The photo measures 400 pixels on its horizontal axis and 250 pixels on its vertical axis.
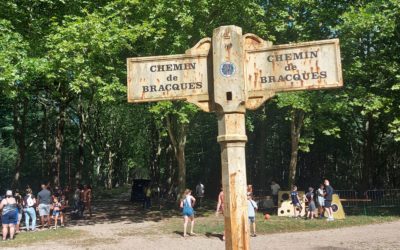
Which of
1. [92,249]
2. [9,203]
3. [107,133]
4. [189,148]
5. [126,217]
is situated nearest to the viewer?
[92,249]

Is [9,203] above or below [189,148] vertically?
below

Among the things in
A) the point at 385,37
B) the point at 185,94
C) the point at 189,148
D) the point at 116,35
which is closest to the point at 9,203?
the point at 116,35

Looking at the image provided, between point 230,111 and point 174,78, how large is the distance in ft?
2.02

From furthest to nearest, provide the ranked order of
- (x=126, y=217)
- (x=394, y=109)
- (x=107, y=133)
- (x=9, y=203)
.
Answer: (x=107, y=133) < (x=126, y=217) < (x=394, y=109) < (x=9, y=203)

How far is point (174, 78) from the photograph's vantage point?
420cm

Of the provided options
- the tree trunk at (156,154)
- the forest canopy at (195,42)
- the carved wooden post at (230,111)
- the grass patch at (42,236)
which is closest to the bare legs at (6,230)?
the grass patch at (42,236)

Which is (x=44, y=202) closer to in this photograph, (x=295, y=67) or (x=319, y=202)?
(x=319, y=202)

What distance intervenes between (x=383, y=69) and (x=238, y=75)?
18.2m

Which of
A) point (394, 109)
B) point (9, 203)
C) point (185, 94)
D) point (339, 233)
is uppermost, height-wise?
point (394, 109)

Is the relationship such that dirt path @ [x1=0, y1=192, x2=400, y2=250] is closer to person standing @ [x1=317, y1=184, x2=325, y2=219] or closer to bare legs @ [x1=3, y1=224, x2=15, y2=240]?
bare legs @ [x1=3, y1=224, x2=15, y2=240]

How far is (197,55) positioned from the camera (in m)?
4.19

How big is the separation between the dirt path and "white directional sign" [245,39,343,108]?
10.5 m

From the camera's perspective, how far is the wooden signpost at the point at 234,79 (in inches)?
155

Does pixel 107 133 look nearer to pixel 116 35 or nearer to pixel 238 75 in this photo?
pixel 116 35
